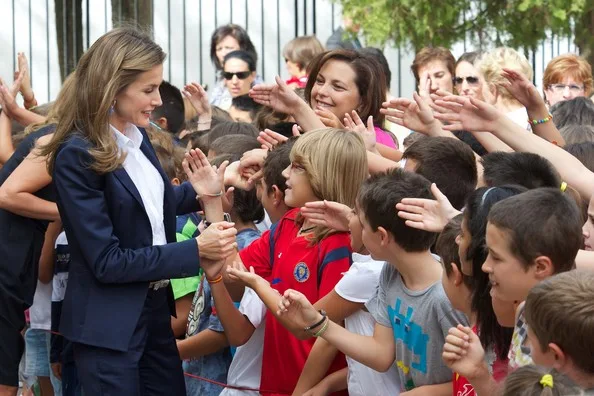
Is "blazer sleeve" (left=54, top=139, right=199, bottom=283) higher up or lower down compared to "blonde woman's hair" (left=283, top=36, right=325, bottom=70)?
lower down

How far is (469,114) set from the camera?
452 centimetres

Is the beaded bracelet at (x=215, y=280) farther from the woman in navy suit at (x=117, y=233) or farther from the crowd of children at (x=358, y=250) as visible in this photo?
the woman in navy suit at (x=117, y=233)

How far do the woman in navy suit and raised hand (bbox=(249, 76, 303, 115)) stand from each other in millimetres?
897

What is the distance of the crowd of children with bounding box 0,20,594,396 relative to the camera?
10.7ft

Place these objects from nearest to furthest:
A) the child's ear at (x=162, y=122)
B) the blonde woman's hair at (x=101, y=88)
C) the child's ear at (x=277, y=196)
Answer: the blonde woman's hair at (x=101, y=88), the child's ear at (x=277, y=196), the child's ear at (x=162, y=122)

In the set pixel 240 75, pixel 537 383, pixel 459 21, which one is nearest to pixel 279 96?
pixel 537 383

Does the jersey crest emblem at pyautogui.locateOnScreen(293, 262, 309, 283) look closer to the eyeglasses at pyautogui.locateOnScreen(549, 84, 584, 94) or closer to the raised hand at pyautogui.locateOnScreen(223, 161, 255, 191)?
the raised hand at pyautogui.locateOnScreen(223, 161, 255, 191)

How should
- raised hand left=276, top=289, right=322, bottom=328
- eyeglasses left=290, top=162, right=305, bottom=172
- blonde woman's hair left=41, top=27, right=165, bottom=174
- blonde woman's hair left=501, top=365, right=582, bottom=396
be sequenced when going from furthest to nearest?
eyeglasses left=290, top=162, right=305, bottom=172
blonde woman's hair left=41, top=27, right=165, bottom=174
raised hand left=276, top=289, right=322, bottom=328
blonde woman's hair left=501, top=365, right=582, bottom=396

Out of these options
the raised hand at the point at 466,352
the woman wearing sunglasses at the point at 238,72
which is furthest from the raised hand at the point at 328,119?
the woman wearing sunglasses at the point at 238,72

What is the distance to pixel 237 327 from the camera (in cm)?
456

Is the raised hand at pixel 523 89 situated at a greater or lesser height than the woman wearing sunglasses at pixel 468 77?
greater

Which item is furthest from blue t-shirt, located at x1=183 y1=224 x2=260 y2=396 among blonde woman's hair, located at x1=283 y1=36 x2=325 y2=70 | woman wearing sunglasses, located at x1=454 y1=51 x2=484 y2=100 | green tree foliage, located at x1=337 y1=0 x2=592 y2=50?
green tree foliage, located at x1=337 y1=0 x2=592 y2=50

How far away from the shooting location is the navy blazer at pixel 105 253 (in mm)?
4152

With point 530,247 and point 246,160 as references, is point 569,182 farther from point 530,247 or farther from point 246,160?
point 246,160
